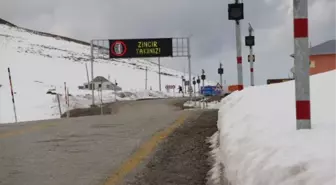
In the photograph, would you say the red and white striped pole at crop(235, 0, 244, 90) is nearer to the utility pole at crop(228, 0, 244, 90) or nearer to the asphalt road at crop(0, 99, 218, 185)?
the utility pole at crop(228, 0, 244, 90)

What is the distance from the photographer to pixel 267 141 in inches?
195

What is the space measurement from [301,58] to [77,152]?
203 inches

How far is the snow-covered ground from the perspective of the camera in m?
3.66

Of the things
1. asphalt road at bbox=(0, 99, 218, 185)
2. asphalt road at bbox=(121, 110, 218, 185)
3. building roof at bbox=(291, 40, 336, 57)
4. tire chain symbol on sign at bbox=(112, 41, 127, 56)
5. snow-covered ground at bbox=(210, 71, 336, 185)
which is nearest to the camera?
snow-covered ground at bbox=(210, 71, 336, 185)

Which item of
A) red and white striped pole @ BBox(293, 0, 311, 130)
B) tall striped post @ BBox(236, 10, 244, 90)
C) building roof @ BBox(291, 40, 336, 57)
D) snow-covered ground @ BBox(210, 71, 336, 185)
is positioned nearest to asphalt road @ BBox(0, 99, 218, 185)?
snow-covered ground @ BBox(210, 71, 336, 185)

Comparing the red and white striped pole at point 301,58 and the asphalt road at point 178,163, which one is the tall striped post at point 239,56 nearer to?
the asphalt road at point 178,163

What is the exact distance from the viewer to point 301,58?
5.36m

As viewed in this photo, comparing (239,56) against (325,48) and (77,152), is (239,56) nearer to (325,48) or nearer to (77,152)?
(77,152)

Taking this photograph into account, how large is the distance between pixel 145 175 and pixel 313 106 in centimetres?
249

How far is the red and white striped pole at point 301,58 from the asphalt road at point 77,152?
2.81 metres

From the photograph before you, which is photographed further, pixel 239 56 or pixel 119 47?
pixel 119 47

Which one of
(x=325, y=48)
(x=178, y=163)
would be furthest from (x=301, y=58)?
(x=325, y=48)

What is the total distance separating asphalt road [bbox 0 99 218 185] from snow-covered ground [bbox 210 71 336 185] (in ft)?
5.50

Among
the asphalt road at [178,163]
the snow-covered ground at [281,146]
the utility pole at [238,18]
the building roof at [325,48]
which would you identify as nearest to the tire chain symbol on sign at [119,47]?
the building roof at [325,48]
